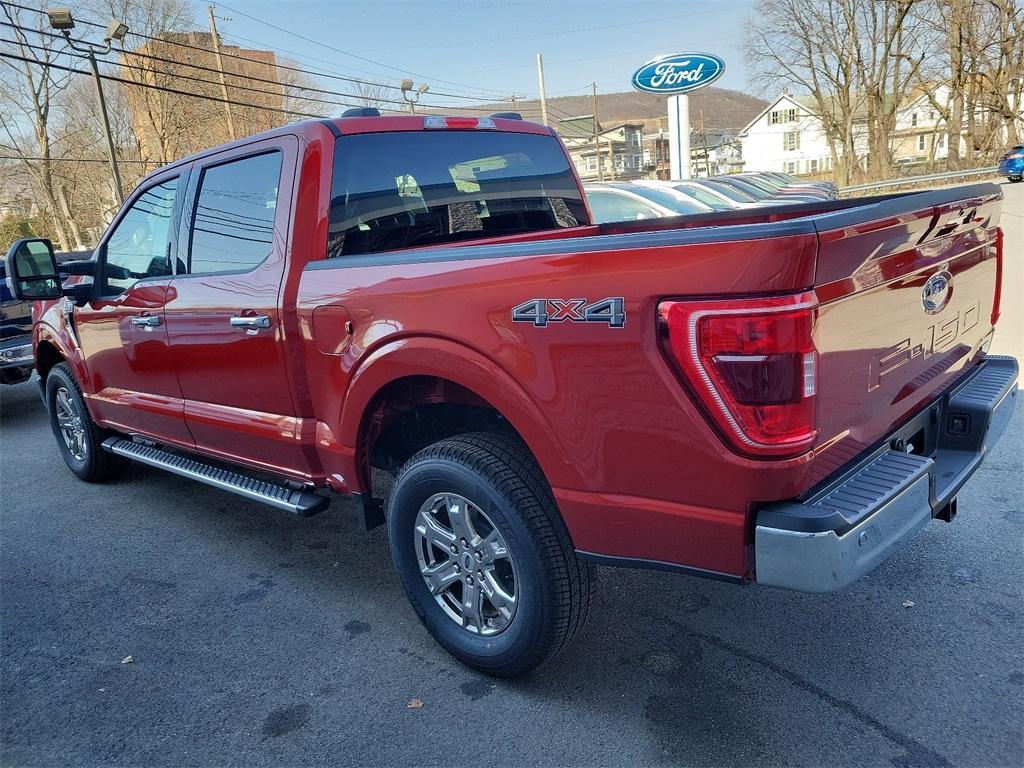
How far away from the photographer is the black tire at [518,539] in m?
2.39

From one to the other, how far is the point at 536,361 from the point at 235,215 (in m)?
1.99

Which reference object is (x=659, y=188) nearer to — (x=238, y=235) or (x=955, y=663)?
(x=238, y=235)

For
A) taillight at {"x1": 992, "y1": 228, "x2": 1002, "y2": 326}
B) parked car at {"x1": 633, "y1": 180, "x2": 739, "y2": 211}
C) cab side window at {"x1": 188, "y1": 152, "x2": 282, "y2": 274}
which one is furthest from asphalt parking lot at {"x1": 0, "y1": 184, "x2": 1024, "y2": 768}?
parked car at {"x1": 633, "y1": 180, "x2": 739, "y2": 211}

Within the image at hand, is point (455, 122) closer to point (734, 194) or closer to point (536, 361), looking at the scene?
Answer: point (536, 361)

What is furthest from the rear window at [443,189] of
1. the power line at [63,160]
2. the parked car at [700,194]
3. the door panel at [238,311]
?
the power line at [63,160]

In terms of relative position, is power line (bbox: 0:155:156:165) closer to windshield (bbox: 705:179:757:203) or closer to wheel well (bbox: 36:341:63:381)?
windshield (bbox: 705:179:757:203)

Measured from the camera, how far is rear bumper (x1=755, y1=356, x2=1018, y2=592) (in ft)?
6.17

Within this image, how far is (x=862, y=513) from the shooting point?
6.40 ft

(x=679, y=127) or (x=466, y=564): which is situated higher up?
(x=679, y=127)

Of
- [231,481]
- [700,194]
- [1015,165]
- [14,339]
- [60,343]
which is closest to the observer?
[231,481]

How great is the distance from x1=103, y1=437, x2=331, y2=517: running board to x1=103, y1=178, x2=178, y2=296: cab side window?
37.3 inches

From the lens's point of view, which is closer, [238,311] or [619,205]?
[238,311]

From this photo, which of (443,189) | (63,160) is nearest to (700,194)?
(443,189)

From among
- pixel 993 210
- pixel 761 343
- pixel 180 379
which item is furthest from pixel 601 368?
pixel 180 379
